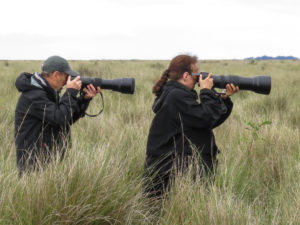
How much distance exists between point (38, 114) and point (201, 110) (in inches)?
51.2

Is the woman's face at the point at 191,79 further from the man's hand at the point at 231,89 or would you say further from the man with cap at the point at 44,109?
the man with cap at the point at 44,109

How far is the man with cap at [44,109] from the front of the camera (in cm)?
292

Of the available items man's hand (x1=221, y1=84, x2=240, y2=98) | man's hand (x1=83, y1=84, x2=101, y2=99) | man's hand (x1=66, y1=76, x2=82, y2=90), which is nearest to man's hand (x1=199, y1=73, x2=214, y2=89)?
man's hand (x1=221, y1=84, x2=240, y2=98)

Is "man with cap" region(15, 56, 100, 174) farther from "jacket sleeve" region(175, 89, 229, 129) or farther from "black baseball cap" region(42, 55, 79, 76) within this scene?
"jacket sleeve" region(175, 89, 229, 129)

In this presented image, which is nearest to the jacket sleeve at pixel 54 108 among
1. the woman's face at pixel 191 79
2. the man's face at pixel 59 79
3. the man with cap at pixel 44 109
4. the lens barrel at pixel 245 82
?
the man with cap at pixel 44 109

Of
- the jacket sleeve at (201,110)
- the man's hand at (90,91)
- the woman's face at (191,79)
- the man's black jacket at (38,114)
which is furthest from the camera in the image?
the man's hand at (90,91)

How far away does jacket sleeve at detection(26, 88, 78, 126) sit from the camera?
2.88 metres

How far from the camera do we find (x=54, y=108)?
2.90 m

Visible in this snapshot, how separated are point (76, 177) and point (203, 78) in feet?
4.32

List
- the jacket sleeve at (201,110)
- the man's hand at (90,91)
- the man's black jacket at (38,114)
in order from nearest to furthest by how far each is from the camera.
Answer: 1. the jacket sleeve at (201,110)
2. the man's black jacket at (38,114)
3. the man's hand at (90,91)

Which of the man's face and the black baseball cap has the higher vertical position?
the black baseball cap

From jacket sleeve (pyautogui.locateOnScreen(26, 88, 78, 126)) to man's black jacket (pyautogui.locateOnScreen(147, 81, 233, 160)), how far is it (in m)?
0.69

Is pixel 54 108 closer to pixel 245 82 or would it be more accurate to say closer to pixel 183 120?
pixel 183 120

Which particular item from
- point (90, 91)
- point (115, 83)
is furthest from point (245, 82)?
point (90, 91)
